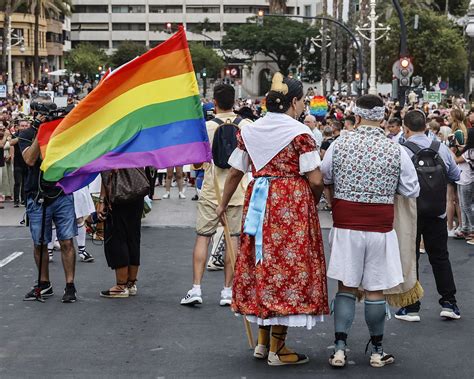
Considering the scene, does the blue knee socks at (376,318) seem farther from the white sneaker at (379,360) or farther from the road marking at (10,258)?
the road marking at (10,258)

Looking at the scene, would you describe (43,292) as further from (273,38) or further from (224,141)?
(273,38)

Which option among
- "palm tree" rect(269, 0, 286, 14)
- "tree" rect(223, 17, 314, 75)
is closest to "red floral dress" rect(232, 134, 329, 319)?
"palm tree" rect(269, 0, 286, 14)

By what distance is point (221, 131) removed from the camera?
9102mm

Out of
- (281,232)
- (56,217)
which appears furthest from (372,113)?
(56,217)

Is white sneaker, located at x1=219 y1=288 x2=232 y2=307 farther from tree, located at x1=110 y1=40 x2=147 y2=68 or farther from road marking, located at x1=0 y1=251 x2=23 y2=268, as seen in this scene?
tree, located at x1=110 y1=40 x2=147 y2=68

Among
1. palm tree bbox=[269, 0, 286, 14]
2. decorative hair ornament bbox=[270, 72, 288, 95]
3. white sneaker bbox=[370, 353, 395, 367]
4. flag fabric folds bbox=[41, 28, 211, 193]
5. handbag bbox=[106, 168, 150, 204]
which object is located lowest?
white sneaker bbox=[370, 353, 395, 367]

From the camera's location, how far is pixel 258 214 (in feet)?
23.0

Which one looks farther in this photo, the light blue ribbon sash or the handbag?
the handbag

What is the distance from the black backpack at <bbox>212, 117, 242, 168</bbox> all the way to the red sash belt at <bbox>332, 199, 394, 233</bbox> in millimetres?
2218

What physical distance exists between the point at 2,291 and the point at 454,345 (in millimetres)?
4484

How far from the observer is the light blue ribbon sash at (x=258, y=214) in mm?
6992

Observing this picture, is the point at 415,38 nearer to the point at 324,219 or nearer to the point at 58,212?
the point at 324,219

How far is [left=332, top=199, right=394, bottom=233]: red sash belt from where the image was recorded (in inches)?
274

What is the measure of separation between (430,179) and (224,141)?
1.77m
